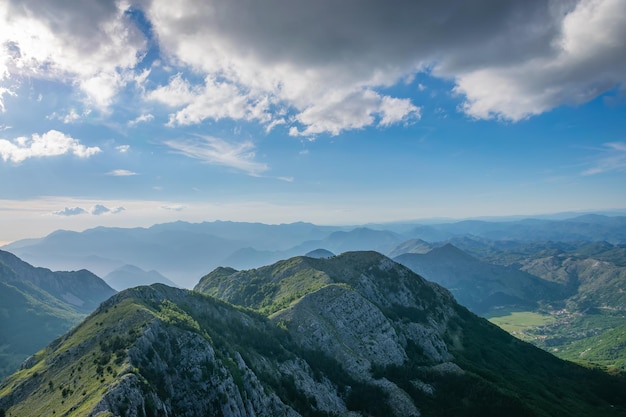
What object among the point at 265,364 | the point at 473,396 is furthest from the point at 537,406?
the point at 265,364

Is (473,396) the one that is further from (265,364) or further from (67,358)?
(67,358)

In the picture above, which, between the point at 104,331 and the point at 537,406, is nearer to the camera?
the point at 104,331

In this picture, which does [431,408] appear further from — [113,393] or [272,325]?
[113,393]

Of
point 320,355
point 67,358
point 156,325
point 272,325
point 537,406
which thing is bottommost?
point 537,406

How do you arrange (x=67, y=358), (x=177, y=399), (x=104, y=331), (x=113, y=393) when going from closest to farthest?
(x=113, y=393)
(x=177, y=399)
(x=67, y=358)
(x=104, y=331)

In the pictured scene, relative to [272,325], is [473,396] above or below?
below

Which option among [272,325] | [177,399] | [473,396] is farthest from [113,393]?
[473,396]

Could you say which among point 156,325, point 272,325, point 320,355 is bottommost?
point 320,355

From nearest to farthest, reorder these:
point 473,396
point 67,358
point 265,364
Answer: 1. point 67,358
2. point 265,364
3. point 473,396

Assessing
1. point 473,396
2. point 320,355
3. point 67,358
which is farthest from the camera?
point 320,355
